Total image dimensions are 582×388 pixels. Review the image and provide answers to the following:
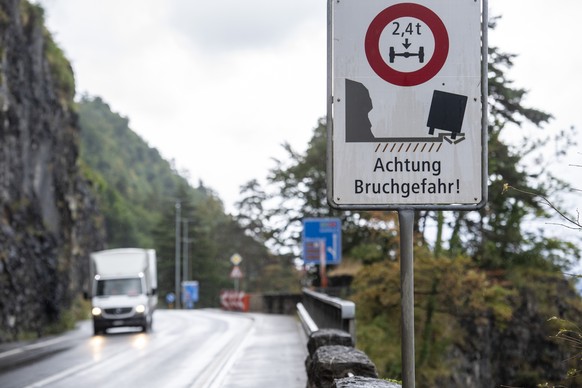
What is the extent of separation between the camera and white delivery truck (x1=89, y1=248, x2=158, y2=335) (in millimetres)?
33312

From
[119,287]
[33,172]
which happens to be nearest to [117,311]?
[119,287]

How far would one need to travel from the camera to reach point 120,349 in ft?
84.7

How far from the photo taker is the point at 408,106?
411 cm

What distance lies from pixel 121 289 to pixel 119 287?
14 centimetres

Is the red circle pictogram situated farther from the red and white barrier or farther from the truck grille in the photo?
the red and white barrier

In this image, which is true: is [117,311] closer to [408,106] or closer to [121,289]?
[121,289]

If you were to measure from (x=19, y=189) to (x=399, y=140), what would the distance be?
34527 millimetres

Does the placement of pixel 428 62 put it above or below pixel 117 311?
above

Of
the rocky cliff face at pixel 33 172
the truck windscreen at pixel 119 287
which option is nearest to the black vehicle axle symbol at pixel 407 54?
the rocky cliff face at pixel 33 172

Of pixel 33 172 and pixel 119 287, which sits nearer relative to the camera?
pixel 119 287

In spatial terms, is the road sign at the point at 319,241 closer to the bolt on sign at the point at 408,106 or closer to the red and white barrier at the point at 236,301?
the red and white barrier at the point at 236,301

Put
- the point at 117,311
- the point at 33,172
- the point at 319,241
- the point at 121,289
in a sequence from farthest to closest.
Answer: the point at 319,241, the point at 33,172, the point at 121,289, the point at 117,311

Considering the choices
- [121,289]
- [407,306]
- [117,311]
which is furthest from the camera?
[121,289]

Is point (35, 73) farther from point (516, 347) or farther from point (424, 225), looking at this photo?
point (516, 347)
